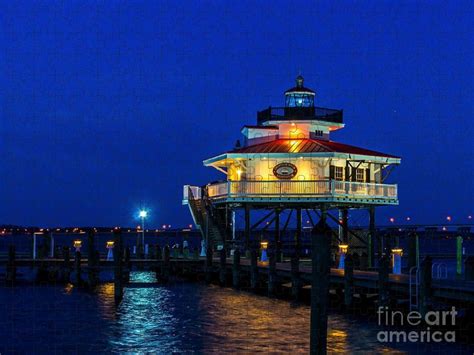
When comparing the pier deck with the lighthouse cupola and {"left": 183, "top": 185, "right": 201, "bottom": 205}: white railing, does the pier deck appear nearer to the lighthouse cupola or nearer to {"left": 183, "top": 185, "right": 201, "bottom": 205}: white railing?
{"left": 183, "top": 185, "right": 201, "bottom": 205}: white railing

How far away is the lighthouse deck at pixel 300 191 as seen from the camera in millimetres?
45906

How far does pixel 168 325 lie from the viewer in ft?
93.2

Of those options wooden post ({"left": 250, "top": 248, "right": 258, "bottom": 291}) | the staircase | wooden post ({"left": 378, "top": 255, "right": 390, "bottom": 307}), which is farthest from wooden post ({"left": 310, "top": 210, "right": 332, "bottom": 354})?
the staircase

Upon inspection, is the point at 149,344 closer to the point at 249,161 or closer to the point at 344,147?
the point at 249,161

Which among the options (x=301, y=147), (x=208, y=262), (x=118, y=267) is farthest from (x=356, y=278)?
(x=301, y=147)

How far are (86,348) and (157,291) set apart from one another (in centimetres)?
1737

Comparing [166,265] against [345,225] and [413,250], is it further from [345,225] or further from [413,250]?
[413,250]

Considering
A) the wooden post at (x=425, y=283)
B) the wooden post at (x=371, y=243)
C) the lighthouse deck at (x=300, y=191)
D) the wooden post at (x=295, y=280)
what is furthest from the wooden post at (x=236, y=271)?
the wooden post at (x=425, y=283)

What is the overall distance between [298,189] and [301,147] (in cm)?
333

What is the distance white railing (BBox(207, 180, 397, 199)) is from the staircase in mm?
2596

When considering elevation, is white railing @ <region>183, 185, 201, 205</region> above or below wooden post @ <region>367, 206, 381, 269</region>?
above

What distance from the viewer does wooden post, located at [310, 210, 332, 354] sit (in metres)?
16.5

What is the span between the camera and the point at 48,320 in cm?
2966

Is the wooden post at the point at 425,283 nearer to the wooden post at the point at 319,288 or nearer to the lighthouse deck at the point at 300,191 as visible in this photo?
the wooden post at the point at 319,288
